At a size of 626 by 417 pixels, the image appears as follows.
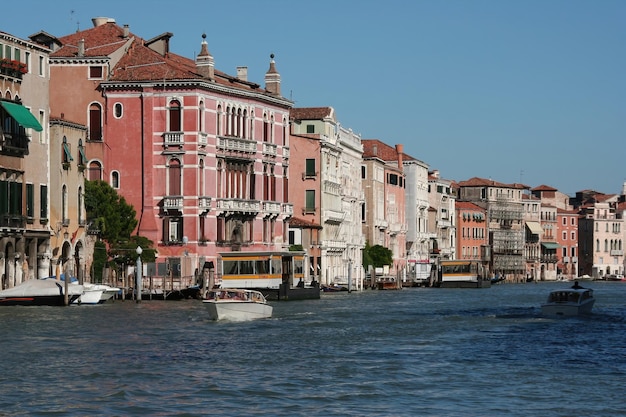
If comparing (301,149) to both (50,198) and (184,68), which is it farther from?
(50,198)

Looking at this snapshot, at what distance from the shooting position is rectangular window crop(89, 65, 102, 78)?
63.2 metres

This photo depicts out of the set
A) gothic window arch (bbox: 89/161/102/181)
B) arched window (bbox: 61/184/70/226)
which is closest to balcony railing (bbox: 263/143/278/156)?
gothic window arch (bbox: 89/161/102/181)

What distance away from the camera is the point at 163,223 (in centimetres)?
6372

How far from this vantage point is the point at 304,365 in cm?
2959

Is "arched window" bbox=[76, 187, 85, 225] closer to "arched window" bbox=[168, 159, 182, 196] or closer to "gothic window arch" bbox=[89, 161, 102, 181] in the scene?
"gothic window arch" bbox=[89, 161, 102, 181]

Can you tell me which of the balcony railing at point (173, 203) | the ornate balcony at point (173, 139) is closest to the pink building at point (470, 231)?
the balcony railing at point (173, 203)

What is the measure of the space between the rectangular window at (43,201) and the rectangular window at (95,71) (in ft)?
34.1

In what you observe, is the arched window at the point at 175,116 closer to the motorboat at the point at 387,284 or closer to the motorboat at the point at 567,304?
the motorboat at the point at 567,304

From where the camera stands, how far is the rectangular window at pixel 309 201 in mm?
80312

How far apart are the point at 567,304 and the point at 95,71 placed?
82.0 feet

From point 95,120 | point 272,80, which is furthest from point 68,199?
point 272,80

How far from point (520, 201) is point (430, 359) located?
398ft

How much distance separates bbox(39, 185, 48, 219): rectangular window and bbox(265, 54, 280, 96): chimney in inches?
808

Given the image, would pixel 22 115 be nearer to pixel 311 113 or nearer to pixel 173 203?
pixel 173 203
